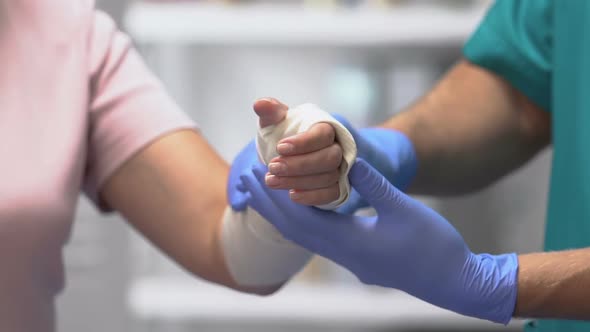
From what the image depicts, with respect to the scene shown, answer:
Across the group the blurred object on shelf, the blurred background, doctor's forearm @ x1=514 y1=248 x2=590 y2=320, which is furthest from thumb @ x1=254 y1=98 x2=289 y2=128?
the blurred object on shelf

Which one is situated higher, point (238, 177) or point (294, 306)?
point (238, 177)

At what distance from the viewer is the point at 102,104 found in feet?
2.73

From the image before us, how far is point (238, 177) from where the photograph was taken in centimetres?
78

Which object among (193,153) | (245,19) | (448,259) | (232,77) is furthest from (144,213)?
(232,77)

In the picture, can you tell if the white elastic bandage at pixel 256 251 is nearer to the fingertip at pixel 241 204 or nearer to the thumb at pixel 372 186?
the fingertip at pixel 241 204

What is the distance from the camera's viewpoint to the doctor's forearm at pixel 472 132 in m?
0.94

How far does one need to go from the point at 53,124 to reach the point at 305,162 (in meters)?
0.31

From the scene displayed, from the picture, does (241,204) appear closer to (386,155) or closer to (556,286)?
(386,155)

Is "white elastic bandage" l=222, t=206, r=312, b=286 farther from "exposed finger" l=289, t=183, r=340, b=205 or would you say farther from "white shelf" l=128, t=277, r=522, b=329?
"white shelf" l=128, t=277, r=522, b=329

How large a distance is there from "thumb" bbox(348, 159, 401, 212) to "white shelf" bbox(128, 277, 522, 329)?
92cm

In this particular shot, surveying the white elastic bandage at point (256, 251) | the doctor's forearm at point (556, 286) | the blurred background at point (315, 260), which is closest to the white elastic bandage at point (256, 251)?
the white elastic bandage at point (256, 251)

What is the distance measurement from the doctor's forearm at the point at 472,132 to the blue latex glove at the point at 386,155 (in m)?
0.05

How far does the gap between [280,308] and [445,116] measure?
70 cm

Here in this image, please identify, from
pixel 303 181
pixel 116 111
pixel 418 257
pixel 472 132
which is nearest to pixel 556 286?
pixel 418 257
